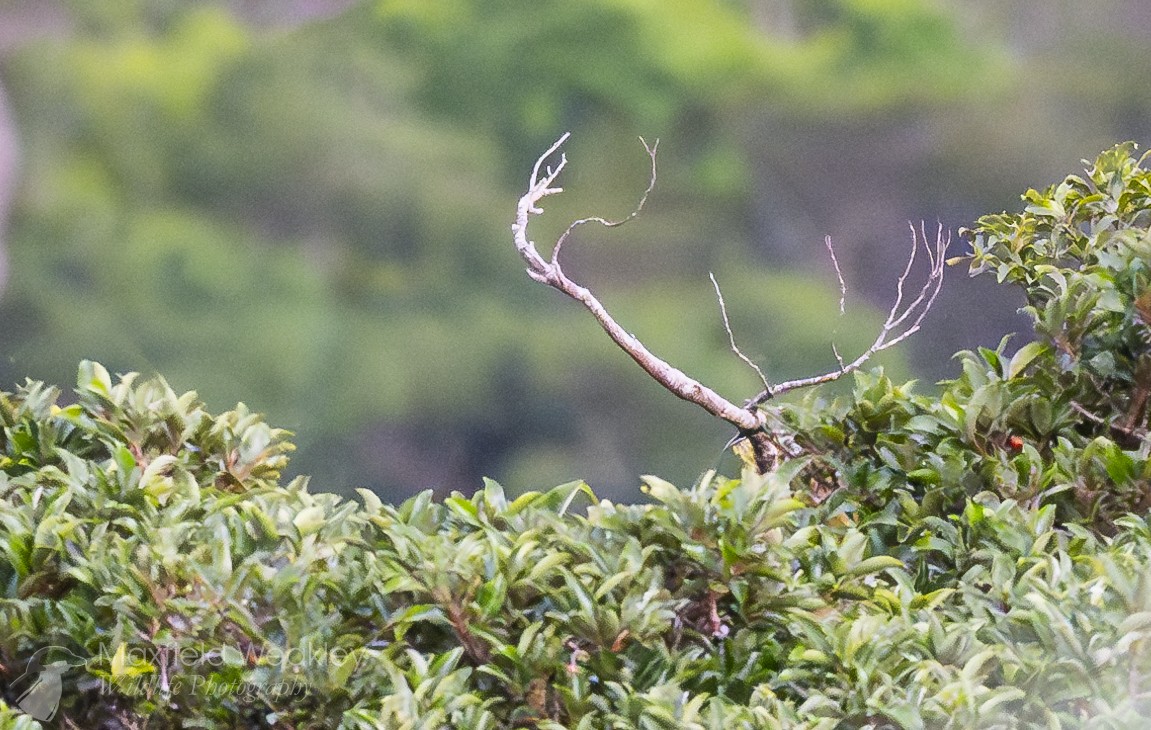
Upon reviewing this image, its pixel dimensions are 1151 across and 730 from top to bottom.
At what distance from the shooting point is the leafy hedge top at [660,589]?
4.79ft

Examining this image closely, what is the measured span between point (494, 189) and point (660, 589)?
3.51m

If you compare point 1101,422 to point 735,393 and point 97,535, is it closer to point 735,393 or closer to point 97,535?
point 97,535

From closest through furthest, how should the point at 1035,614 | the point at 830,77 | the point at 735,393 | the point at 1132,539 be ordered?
the point at 1035,614
the point at 1132,539
the point at 735,393
the point at 830,77

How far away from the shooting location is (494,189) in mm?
4926

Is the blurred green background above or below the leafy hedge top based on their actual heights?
above

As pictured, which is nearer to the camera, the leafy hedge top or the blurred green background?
the leafy hedge top

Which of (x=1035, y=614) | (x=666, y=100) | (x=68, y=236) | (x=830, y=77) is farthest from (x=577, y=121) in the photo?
(x=1035, y=614)

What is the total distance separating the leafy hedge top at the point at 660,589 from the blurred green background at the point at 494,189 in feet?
8.66

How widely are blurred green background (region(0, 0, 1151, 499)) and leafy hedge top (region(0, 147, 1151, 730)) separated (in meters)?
2.64

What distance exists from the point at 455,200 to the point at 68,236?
5.15ft

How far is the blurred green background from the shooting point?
186 inches

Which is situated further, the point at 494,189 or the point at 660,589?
the point at 494,189

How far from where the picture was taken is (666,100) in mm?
4930

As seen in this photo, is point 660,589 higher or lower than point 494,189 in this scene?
lower
